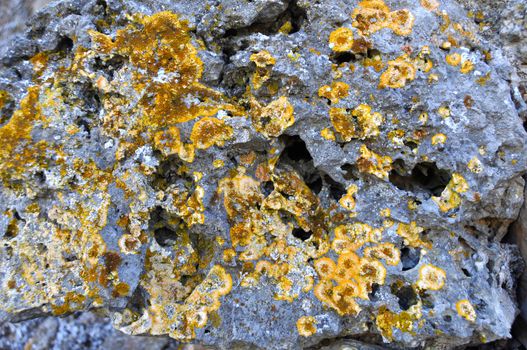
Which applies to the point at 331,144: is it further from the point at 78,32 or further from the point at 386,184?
the point at 78,32

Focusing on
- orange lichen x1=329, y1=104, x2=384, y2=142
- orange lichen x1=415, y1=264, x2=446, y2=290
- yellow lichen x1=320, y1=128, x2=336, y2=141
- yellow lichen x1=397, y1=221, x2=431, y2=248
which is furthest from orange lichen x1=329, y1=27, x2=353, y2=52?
orange lichen x1=415, y1=264, x2=446, y2=290

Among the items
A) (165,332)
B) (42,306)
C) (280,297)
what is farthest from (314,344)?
(42,306)

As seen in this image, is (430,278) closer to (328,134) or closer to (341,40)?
(328,134)

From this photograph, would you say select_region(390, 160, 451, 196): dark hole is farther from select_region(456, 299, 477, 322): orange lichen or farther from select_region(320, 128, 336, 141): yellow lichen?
select_region(456, 299, 477, 322): orange lichen

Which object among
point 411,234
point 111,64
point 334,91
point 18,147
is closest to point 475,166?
point 411,234

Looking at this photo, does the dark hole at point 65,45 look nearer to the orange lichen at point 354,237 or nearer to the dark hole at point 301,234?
the dark hole at point 301,234

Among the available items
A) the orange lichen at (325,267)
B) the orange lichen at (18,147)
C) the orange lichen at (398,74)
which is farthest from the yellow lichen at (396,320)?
the orange lichen at (18,147)

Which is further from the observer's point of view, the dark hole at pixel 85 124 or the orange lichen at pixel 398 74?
the dark hole at pixel 85 124
